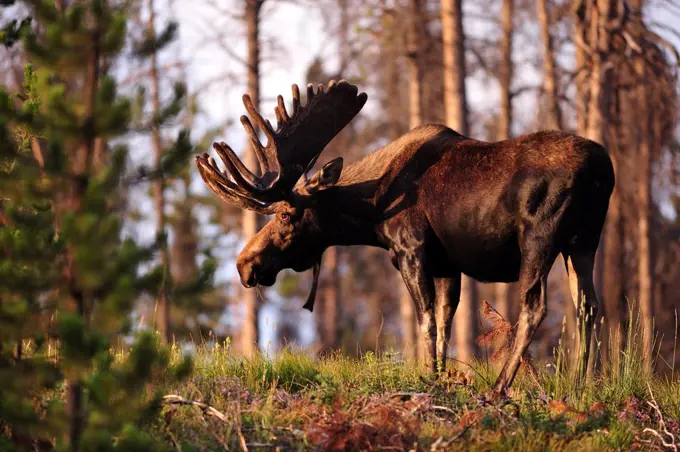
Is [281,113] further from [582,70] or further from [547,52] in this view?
[547,52]

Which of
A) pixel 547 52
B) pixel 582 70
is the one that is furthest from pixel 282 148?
pixel 547 52

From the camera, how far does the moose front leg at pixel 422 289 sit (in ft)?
26.3

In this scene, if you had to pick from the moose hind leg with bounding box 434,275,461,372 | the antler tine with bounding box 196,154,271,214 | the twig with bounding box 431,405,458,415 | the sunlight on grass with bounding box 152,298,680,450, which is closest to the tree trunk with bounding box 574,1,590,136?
the moose hind leg with bounding box 434,275,461,372

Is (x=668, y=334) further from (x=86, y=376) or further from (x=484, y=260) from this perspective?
(x=86, y=376)

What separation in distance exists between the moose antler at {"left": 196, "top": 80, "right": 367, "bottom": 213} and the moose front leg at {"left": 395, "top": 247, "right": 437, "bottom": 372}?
135cm

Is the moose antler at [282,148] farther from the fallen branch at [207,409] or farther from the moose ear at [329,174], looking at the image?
the fallen branch at [207,409]

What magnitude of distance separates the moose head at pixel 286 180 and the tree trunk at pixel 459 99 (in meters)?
6.18

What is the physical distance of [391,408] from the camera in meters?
5.93

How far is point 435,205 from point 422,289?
2.41 ft

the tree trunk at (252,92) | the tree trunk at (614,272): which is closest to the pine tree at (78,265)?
the tree trunk at (252,92)

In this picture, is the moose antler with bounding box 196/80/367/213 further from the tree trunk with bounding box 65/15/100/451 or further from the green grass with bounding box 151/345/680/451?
the tree trunk with bounding box 65/15/100/451

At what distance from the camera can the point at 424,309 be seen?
26.4ft

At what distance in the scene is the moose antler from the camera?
851 centimetres

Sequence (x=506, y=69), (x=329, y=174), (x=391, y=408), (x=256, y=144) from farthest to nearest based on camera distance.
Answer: (x=506, y=69), (x=256, y=144), (x=329, y=174), (x=391, y=408)
